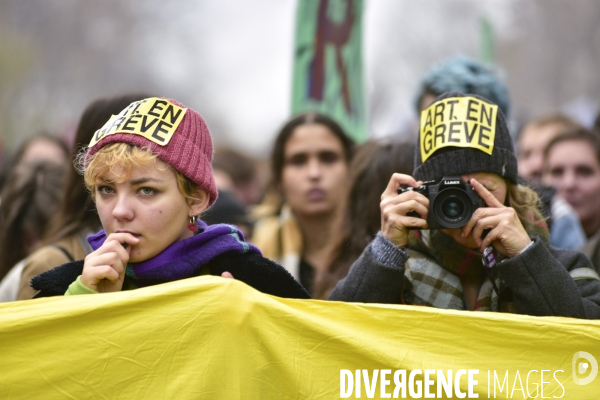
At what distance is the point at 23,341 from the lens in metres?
2.55

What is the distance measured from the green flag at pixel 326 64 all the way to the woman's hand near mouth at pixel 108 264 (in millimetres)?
3424

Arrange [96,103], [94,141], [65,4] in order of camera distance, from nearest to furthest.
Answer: [94,141]
[96,103]
[65,4]

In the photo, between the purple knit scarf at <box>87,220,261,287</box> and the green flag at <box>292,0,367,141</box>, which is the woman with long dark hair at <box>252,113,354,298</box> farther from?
the purple knit scarf at <box>87,220,261,287</box>

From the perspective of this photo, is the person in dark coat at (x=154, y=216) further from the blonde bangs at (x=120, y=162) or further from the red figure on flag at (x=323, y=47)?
the red figure on flag at (x=323, y=47)

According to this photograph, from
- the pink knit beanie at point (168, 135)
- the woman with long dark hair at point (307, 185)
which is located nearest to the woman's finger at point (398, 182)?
the pink knit beanie at point (168, 135)

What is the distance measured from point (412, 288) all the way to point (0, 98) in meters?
17.6

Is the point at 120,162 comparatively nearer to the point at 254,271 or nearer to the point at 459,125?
the point at 254,271

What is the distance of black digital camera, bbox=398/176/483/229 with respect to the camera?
112 inches

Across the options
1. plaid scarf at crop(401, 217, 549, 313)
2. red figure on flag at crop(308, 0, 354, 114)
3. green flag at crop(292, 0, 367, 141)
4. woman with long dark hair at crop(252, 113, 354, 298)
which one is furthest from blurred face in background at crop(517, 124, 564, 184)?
plaid scarf at crop(401, 217, 549, 313)

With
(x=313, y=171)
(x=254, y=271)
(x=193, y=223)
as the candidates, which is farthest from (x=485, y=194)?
(x=313, y=171)

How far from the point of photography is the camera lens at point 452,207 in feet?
9.32

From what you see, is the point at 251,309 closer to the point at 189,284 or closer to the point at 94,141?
the point at 189,284

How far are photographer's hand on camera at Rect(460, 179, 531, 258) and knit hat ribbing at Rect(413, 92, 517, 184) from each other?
108 mm

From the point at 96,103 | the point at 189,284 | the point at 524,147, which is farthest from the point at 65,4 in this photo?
the point at 189,284
